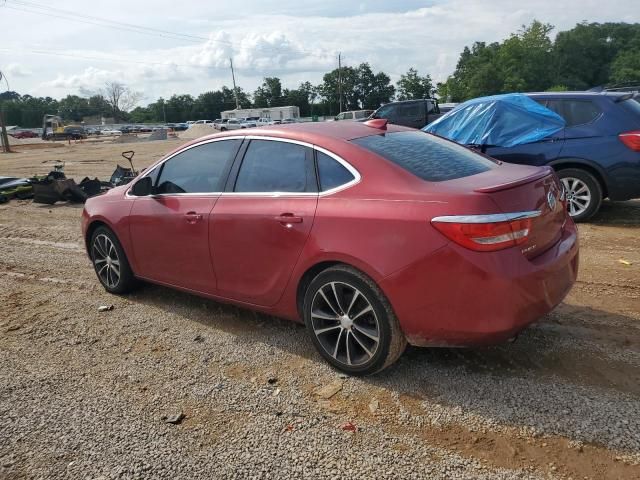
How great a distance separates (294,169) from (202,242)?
3.36 ft

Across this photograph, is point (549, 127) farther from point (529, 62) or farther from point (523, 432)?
point (529, 62)

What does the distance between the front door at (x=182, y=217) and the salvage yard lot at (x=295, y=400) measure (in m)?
0.45

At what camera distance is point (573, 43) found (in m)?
89.2

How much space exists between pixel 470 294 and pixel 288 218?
1.31 metres

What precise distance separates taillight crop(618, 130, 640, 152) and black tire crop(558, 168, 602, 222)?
571mm

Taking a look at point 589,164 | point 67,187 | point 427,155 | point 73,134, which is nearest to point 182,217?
point 427,155

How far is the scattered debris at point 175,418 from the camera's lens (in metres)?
3.04

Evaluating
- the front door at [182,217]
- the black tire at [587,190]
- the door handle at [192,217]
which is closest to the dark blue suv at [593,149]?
the black tire at [587,190]

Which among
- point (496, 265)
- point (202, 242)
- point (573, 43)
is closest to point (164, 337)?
point (202, 242)

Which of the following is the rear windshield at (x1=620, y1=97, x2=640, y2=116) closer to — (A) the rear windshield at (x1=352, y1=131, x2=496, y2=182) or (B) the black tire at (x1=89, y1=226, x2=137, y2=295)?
(A) the rear windshield at (x1=352, y1=131, x2=496, y2=182)

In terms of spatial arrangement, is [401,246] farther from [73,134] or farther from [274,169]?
[73,134]

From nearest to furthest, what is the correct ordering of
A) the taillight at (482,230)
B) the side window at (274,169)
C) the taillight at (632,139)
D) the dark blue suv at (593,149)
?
the taillight at (482,230) < the side window at (274,169) < the taillight at (632,139) < the dark blue suv at (593,149)

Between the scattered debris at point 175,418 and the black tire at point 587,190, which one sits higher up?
the black tire at point 587,190

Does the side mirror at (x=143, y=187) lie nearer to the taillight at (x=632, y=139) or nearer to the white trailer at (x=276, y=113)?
the taillight at (x=632, y=139)
